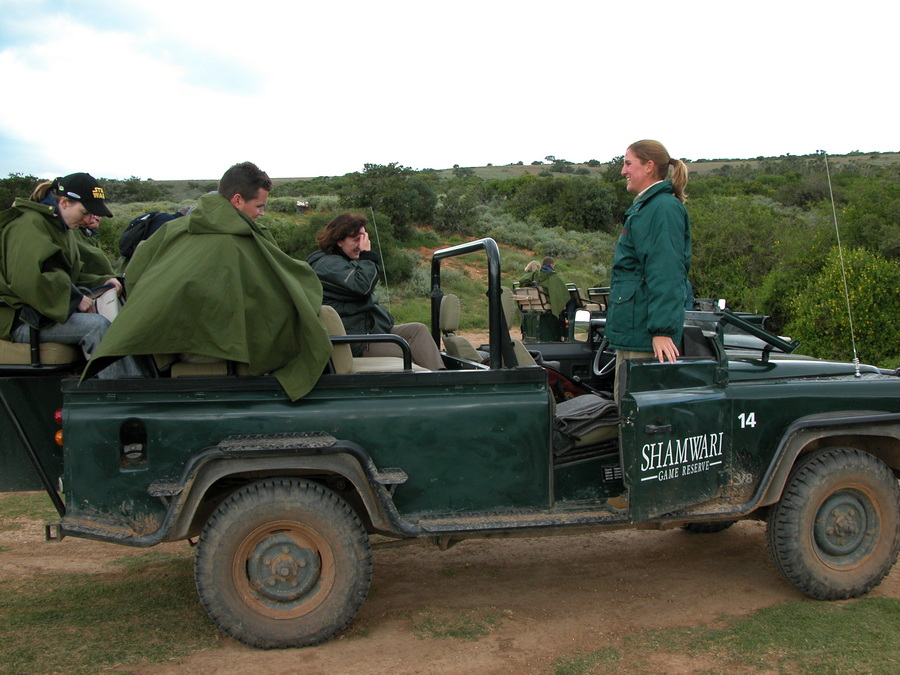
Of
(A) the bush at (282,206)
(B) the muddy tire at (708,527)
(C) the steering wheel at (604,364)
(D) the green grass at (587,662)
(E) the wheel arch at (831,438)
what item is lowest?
(B) the muddy tire at (708,527)

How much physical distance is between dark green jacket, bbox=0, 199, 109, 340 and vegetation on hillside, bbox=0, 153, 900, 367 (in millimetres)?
3719

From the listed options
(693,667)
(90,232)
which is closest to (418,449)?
(693,667)

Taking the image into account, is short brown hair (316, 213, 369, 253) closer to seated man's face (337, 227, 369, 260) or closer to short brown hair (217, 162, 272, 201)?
seated man's face (337, 227, 369, 260)

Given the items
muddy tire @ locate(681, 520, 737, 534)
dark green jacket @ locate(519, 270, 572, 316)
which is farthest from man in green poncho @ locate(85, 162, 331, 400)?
dark green jacket @ locate(519, 270, 572, 316)

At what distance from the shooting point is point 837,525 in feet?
14.5

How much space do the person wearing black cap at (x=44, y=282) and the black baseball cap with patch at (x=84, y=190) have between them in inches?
0.4

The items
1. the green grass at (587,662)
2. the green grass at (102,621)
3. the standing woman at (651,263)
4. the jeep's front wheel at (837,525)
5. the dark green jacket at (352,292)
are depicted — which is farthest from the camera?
the dark green jacket at (352,292)

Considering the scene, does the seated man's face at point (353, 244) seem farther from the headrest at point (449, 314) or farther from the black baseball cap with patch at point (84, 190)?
the black baseball cap with patch at point (84, 190)

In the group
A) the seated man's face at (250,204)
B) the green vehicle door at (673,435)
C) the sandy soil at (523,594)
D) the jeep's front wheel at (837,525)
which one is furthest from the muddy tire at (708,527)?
the seated man's face at (250,204)

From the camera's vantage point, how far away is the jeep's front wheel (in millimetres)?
4352

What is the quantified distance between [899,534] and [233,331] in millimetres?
3869

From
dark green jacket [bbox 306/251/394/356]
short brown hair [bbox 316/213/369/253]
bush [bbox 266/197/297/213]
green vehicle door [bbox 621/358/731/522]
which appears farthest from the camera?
bush [bbox 266/197/297/213]

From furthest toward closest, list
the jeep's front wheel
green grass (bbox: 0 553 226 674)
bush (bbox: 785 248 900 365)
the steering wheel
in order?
bush (bbox: 785 248 900 365) → the steering wheel → the jeep's front wheel → green grass (bbox: 0 553 226 674)

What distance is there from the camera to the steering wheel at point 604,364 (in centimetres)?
514
